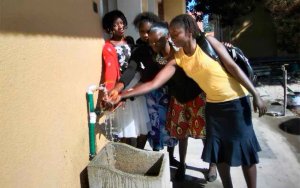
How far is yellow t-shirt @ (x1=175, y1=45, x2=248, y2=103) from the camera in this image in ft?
9.41

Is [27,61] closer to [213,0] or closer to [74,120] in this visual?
[74,120]

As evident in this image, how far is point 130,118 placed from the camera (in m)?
3.60

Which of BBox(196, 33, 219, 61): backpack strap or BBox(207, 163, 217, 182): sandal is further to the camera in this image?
BBox(207, 163, 217, 182): sandal

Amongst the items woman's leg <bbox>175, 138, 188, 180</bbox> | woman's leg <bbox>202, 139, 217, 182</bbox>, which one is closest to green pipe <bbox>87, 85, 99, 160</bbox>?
woman's leg <bbox>175, 138, 188, 180</bbox>

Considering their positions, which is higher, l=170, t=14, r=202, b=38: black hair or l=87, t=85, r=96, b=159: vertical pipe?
l=170, t=14, r=202, b=38: black hair

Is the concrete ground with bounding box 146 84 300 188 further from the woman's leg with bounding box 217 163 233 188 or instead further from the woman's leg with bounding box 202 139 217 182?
the woman's leg with bounding box 217 163 233 188

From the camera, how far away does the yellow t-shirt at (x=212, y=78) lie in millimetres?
2867

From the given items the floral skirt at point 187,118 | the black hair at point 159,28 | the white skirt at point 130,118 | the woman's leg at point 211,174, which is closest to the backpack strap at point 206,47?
the black hair at point 159,28

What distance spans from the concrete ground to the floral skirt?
589 mm

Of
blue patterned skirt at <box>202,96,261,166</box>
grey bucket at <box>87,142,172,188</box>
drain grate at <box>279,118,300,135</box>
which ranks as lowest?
drain grate at <box>279,118,300,135</box>

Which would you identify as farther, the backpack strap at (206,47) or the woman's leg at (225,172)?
the woman's leg at (225,172)

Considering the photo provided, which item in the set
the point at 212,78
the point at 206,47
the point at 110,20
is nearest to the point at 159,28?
the point at 110,20

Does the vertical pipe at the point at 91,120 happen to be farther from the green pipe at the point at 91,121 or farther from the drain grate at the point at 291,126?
the drain grate at the point at 291,126

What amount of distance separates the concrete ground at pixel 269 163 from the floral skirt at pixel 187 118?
1.93ft
